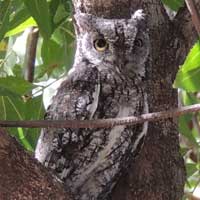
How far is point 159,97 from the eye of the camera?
1.51 metres

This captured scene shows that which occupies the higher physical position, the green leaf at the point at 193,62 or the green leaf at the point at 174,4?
the green leaf at the point at 174,4

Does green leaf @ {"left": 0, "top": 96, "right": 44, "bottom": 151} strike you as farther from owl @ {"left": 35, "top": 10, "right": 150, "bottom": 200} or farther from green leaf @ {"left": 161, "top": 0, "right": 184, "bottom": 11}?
green leaf @ {"left": 161, "top": 0, "right": 184, "bottom": 11}

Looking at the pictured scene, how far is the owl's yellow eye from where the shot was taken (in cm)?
167

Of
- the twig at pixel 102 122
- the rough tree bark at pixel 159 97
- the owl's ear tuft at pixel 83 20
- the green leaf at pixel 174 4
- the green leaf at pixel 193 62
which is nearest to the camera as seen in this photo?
the twig at pixel 102 122

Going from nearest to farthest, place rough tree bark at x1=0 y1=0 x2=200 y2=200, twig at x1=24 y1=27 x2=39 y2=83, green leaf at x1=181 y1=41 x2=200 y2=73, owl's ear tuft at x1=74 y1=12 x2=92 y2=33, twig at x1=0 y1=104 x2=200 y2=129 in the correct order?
twig at x1=0 y1=104 x2=200 y2=129, green leaf at x1=181 y1=41 x2=200 y2=73, rough tree bark at x1=0 y1=0 x2=200 y2=200, owl's ear tuft at x1=74 y1=12 x2=92 y2=33, twig at x1=24 y1=27 x2=39 y2=83

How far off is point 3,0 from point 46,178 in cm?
73

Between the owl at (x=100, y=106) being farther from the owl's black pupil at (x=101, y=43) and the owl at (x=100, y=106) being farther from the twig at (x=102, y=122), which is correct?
the twig at (x=102, y=122)

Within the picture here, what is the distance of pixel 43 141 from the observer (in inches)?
59.1

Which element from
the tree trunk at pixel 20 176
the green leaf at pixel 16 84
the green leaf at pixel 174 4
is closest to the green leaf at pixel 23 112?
the green leaf at pixel 16 84

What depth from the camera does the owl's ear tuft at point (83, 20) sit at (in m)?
1.59

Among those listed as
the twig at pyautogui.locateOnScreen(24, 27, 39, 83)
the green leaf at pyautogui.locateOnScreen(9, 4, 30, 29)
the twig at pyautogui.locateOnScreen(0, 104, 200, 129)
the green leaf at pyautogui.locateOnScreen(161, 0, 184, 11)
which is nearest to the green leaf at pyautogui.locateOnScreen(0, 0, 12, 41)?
the green leaf at pyautogui.locateOnScreen(9, 4, 30, 29)

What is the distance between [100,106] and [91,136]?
9 cm

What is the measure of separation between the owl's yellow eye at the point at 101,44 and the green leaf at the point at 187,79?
54 cm

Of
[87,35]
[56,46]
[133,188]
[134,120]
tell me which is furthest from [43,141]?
[56,46]
